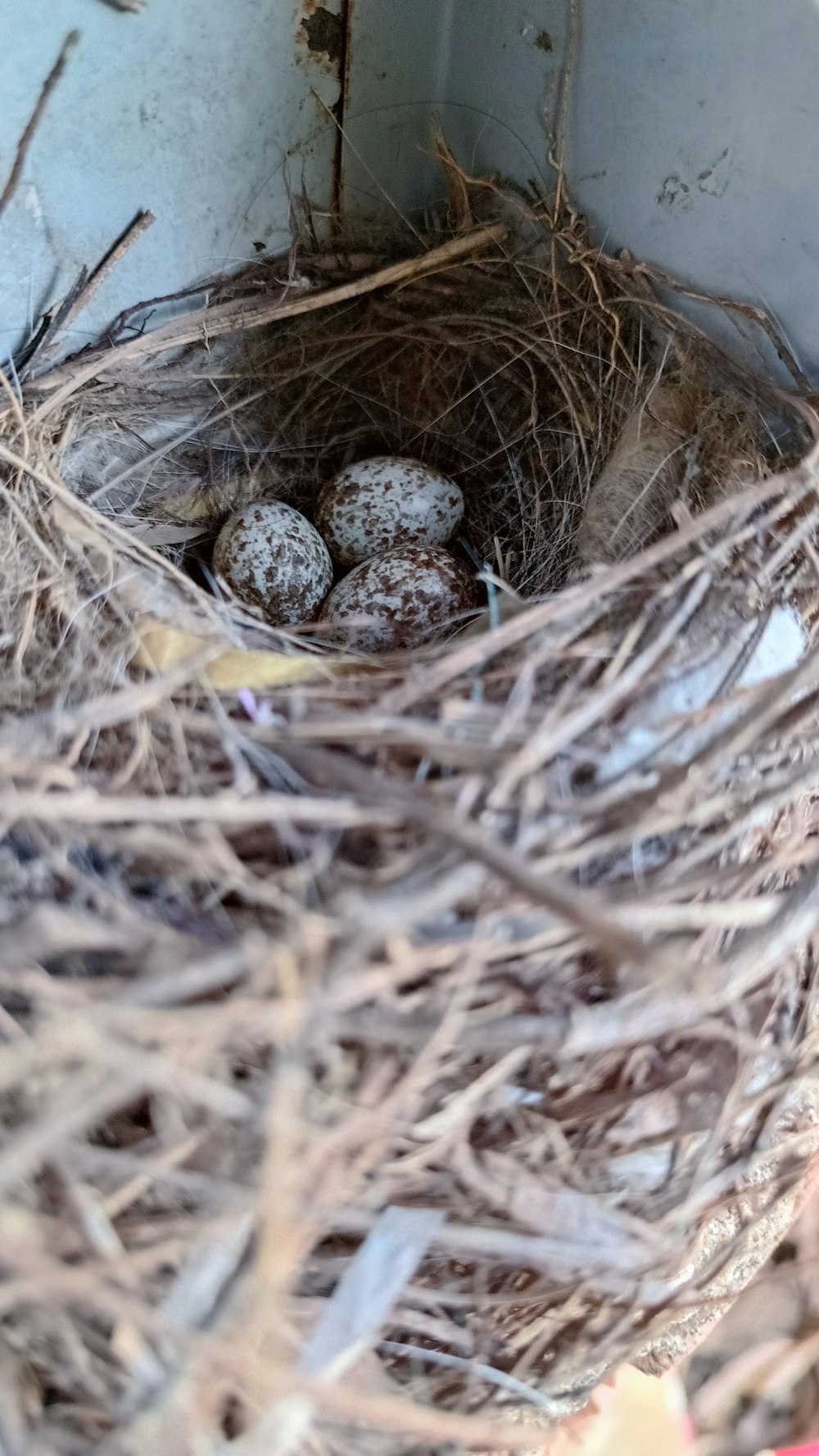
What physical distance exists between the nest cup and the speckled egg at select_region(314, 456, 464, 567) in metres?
0.31

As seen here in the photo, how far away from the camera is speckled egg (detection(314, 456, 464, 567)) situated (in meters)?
1.02

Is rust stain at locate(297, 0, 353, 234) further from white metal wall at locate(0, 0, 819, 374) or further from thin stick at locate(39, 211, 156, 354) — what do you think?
thin stick at locate(39, 211, 156, 354)

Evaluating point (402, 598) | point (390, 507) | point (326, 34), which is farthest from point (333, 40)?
point (402, 598)

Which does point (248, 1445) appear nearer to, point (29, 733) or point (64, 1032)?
point (64, 1032)

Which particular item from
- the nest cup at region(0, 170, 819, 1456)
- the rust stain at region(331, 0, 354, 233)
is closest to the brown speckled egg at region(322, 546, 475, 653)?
the nest cup at region(0, 170, 819, 1456)

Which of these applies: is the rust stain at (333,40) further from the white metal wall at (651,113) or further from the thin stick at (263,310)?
the thin stick at (263,310)

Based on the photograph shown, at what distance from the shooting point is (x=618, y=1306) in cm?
56

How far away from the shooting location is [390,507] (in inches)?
40.2

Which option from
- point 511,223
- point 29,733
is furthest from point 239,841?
point 511,223

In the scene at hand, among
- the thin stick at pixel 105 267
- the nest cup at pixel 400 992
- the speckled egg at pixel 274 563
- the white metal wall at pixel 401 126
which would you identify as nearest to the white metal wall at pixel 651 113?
the white metal wall at pixel 401 126

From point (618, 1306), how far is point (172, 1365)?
29cm

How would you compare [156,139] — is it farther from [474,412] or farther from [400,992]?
[400,992]

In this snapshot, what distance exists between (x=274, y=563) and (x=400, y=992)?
59cm

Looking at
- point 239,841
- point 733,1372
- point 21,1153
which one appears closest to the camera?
point 21,1153
